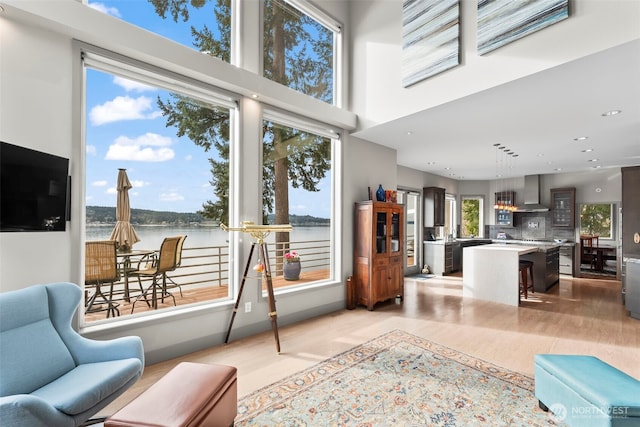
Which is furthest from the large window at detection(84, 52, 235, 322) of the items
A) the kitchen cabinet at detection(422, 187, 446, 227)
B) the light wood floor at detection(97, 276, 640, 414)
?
the kitchen cabinet at detection(422, 187, 446, 227)

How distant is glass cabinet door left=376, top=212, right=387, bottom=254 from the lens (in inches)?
195

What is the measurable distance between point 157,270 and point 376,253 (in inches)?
122

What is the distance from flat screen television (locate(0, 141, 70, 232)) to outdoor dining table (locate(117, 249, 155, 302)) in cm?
85

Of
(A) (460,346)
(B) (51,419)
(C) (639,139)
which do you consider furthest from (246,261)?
(C) (639,139)

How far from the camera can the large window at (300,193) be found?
4.19 meters

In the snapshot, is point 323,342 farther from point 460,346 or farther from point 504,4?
point 504,4

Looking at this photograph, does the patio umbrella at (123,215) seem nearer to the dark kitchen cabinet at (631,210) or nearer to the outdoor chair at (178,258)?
the outdoor chair at (178,258)

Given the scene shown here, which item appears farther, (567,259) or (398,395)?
(567,259)

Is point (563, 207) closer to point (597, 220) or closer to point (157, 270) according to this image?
point (597, 220)

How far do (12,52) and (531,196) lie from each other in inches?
416

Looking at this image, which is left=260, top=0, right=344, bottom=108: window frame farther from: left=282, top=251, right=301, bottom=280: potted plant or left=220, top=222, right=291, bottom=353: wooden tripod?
left=220, top=222, right=291, bottom=353: wooden tripod

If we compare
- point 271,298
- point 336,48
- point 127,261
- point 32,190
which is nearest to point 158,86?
point 32,190

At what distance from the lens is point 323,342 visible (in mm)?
3488

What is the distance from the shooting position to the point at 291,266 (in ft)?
14.9
